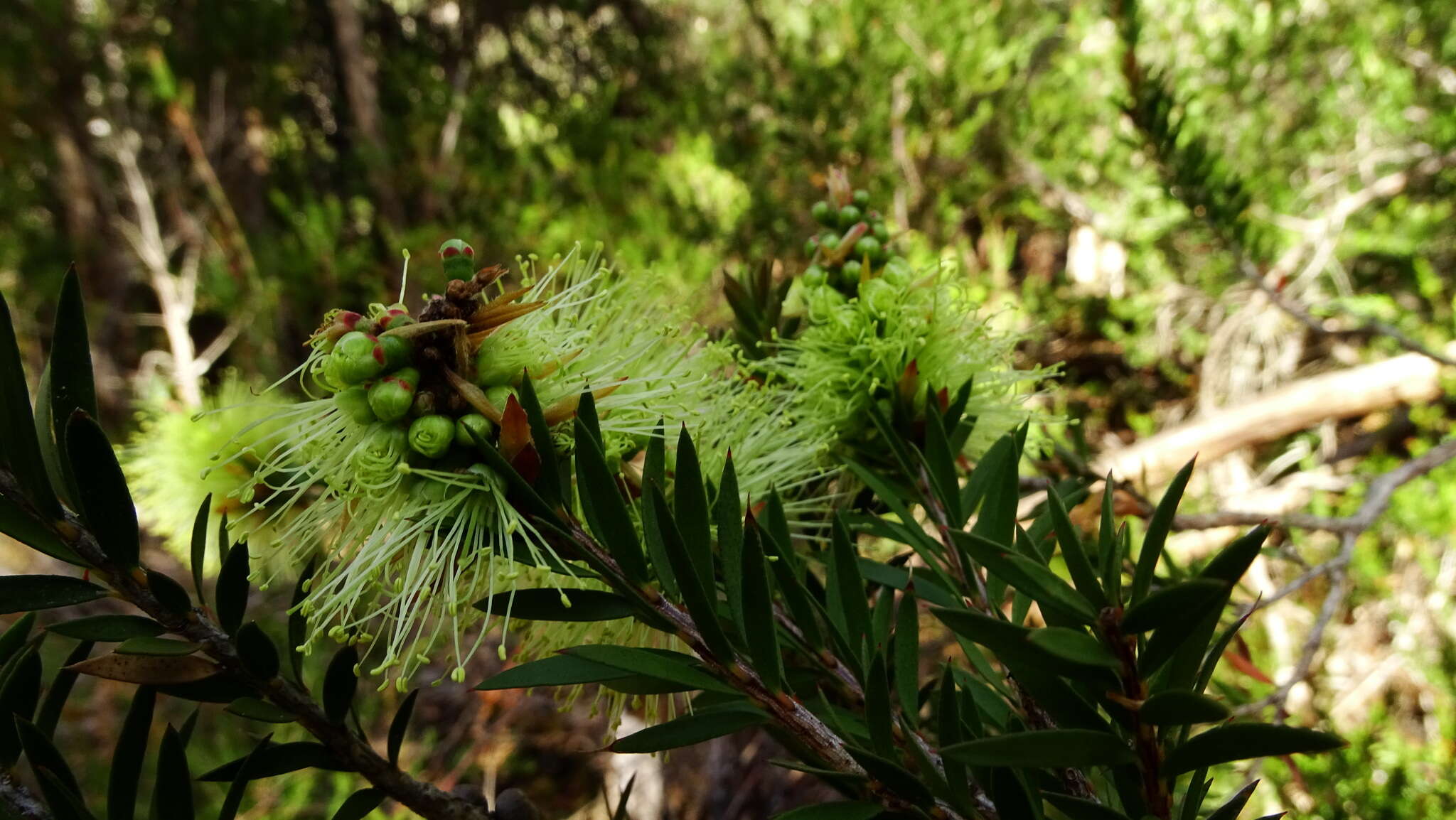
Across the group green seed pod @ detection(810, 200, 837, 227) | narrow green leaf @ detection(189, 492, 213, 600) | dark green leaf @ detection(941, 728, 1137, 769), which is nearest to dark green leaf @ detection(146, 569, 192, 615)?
narrow green leaf @ detection(189, 492, 213, 600)

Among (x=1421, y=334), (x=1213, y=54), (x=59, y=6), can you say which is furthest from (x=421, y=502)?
(x=59, y=6)

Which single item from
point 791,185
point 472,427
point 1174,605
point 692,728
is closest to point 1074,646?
point 1174,605

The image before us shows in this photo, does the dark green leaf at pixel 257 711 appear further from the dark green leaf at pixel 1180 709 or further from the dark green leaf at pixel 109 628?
the dark green leaf at pixel 1180 709

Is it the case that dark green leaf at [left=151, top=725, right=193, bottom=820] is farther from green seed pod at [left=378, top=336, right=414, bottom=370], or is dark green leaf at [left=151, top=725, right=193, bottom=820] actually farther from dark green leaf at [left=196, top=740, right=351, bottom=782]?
green seed pod at [left=378, top=336, right=414, bottom=370]

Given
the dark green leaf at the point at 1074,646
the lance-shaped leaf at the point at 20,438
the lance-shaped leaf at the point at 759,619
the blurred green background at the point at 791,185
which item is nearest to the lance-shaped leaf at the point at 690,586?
the lance-shaped leaf at the point at 759,619

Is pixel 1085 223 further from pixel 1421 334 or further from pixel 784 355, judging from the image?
pixel 784 355

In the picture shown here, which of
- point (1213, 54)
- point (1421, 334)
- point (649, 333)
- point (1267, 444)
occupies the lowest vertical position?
point (649, 333)
